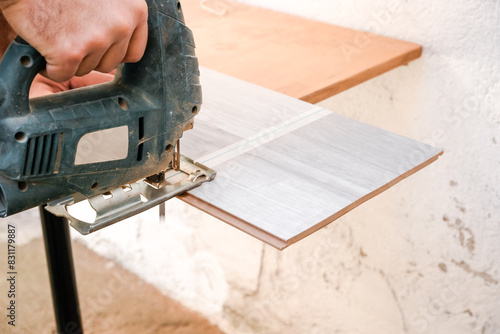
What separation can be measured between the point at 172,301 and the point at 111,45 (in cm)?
180

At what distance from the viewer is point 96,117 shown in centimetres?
90

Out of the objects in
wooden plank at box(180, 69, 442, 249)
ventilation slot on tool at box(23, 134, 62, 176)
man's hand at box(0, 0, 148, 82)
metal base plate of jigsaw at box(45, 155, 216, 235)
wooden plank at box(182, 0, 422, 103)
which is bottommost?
metal base plate of jigsaw at box(45, 155, 216, 235)

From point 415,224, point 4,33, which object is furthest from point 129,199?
point 415,224

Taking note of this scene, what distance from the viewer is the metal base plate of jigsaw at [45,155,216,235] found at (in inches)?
37.4

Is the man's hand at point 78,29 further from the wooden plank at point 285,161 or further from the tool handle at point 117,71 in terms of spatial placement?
the wooden plank at point 285,161

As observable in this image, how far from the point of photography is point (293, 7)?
191 centimetres

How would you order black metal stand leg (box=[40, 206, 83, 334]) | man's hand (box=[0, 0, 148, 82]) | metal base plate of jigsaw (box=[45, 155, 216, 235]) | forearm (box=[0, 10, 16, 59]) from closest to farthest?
man's hand (box=[0, 0, 148, 82]), metal base plate of jigsaw (box=[45, 155, 216, 235]), forearm (box=[0, 10, 16, 59]), black metal stand leg (box=[40, 206, 83, 334])

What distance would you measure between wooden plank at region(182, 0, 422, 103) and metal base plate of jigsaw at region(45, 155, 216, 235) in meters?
0.42

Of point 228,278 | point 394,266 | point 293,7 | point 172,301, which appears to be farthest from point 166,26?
A: point 172,301

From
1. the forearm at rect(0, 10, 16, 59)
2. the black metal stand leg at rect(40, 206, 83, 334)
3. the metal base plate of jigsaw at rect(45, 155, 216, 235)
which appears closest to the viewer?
the metal base plate of jigsaw at rect(45, 155, 216, 235)

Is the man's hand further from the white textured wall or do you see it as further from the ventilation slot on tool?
the white textured wall

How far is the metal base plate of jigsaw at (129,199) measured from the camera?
951 mm

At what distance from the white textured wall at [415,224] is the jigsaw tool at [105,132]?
0.82m

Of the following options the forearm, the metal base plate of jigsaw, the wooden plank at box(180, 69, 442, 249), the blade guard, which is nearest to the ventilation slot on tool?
the blade guard
